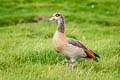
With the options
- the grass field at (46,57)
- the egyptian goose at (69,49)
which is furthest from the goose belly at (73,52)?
the grass field at (46,57)

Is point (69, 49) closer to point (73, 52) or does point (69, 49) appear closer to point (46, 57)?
point (73, 52)

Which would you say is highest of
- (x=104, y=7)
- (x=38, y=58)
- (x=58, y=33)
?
(x=58, y=33)

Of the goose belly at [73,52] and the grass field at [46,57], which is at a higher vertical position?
the goose belly at [73,52]

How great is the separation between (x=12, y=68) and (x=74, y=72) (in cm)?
137

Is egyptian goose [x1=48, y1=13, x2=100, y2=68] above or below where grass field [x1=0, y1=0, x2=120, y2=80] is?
above

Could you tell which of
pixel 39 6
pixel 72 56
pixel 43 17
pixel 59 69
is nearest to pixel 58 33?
pixel 72 56

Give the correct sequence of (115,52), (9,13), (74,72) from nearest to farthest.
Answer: (74,72), (115,52), (9,13)

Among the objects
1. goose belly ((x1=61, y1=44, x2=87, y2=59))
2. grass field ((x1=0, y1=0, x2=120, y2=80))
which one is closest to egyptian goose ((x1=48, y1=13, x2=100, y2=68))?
goose belly ((x1=61, y1=44, x2=87, y2=59))

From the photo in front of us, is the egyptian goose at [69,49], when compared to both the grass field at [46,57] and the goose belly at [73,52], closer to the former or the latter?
the goose belly at [73,52]

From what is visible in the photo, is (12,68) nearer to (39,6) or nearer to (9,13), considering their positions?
(9,13)

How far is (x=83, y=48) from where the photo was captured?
7965mm

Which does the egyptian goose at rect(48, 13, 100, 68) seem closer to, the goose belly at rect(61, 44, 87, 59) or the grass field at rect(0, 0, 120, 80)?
the goose belly at rect(61, 44, 87, 59)

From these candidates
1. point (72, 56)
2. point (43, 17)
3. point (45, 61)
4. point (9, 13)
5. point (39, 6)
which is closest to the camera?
point (72, 56)

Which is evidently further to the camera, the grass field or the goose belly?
the goose belly
